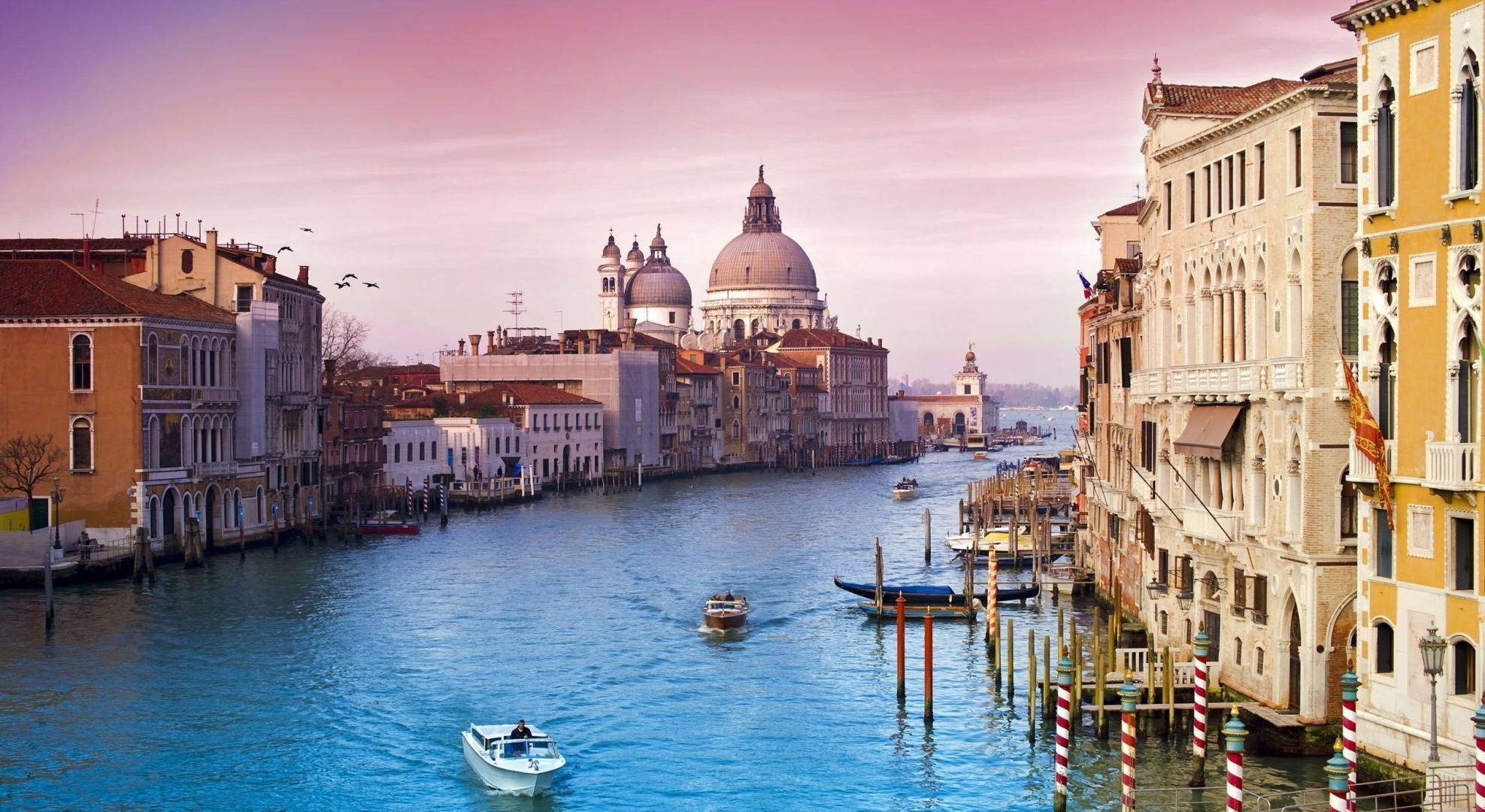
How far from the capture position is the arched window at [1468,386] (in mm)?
10961

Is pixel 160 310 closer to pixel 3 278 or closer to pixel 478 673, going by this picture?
pixel 3 278

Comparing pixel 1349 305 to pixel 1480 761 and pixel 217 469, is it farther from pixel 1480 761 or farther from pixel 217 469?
pixel 217 469

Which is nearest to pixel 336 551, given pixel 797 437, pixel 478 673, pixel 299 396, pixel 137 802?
pixel 299 396

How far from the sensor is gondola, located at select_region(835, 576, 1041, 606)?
961 inches

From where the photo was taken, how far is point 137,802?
14.6 metres

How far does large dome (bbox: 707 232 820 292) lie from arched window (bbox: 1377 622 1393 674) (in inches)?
3563

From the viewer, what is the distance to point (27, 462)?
28.8m

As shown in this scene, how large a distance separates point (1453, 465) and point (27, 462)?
24.0 metres

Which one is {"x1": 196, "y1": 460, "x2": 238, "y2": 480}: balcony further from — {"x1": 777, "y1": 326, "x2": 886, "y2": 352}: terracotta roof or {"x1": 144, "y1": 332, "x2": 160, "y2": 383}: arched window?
{"x1": 777, "y1": 326, "x2": 886, "y2": 352}: terracotta roof

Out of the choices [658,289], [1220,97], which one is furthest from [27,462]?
[658,289]

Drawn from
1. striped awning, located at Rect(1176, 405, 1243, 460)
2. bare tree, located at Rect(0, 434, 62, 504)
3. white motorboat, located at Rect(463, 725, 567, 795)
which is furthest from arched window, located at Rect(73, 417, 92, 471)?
striped awning, located at Rect(1176, 405, 1243, 460)

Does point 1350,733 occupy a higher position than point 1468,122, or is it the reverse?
point 1468,122

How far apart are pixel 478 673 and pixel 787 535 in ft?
63.5

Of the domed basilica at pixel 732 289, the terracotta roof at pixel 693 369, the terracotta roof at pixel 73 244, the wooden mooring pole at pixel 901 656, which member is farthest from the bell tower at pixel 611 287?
the wooden mooring pole at pixel 901 656
